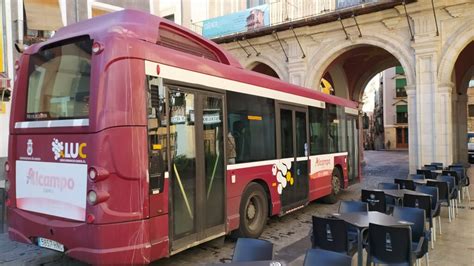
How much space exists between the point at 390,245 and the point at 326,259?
5.04 ft

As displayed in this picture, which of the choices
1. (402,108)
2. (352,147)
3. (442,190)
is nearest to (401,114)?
(402,108)

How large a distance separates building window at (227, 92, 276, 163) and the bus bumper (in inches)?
92.8

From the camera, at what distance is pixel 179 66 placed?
5.11 metres

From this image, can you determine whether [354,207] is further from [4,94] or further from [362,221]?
[4,94]

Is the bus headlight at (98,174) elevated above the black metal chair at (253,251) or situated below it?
above

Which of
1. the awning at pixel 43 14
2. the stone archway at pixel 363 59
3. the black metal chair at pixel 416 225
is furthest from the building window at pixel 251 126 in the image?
the awning at pixel 43 14

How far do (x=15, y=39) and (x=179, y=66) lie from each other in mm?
11361

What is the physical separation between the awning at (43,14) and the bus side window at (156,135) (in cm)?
1195

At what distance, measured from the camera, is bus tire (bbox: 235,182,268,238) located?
6.59 m

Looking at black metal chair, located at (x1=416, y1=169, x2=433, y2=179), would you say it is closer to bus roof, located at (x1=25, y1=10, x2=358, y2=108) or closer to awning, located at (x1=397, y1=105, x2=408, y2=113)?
bus roof, located at (x1=25, y1=10, x2=358, y2=108)

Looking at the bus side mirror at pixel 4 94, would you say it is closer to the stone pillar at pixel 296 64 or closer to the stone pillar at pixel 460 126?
the stone pillar at pixel 296 64

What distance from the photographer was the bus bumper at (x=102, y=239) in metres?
4.21

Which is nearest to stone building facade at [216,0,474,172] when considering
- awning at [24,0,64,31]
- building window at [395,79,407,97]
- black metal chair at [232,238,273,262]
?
awning at [24,0,64,31]

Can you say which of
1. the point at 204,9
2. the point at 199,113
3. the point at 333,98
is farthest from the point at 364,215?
the point at 204,9
